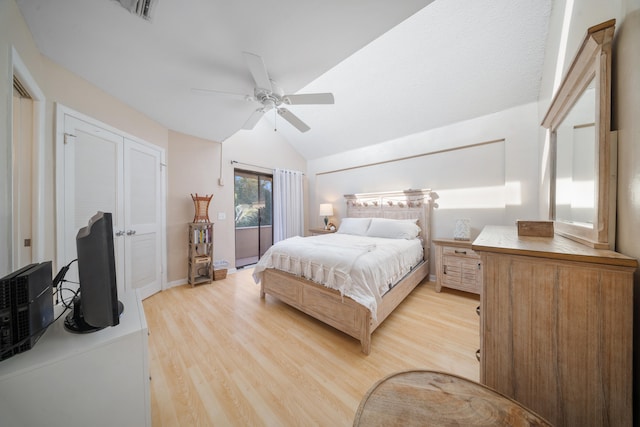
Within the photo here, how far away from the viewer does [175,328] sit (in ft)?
6.54

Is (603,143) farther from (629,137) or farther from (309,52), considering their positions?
(309,52)

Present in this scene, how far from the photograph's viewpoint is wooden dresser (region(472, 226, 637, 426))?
0.61m

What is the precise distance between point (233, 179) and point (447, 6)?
3.57 meters

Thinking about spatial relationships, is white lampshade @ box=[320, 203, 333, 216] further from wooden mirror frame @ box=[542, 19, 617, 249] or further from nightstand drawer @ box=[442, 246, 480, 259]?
wooden mirror frame @ box=[542, 19, 617, 249]

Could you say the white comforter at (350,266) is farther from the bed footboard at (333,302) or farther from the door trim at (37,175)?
the door trim at (37,175)

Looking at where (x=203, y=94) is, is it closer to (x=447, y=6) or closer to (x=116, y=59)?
(x=116, y=59)

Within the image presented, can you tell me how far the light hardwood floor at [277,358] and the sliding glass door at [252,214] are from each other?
1.93 metres

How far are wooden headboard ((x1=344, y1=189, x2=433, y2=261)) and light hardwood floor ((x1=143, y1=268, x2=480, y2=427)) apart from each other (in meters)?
1.18

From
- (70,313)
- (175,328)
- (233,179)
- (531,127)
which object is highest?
(531,127)

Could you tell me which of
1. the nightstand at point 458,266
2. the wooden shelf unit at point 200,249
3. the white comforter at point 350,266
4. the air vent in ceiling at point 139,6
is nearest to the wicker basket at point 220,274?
the wooden shelf unit at point 200,249

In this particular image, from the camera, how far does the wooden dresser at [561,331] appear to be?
0.61m

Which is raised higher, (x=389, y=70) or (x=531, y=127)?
(x=389, y=70)

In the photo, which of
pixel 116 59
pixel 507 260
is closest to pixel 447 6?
pixel 507 260

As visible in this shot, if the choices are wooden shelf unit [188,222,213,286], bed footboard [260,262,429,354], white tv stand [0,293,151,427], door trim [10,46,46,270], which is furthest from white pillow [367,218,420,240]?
door trim [10,46,46,270]
